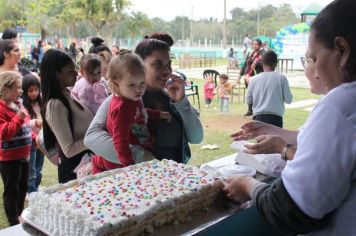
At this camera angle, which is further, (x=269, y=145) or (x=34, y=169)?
(x=34, y=169)

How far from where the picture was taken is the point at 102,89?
139 inches

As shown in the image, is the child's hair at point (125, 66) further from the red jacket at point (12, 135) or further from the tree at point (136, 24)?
the tree at point (136, 24)

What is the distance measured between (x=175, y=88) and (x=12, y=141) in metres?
1.69

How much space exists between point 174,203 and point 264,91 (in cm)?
393

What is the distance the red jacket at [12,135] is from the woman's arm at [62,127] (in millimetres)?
739

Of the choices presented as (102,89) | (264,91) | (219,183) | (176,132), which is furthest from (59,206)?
(264,91)

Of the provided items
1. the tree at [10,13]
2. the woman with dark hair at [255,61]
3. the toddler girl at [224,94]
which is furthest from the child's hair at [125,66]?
the tree at [10,13]

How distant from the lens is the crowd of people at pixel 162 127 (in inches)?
37.0

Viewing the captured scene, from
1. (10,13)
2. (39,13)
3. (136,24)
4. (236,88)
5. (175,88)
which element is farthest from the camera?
(136,24)

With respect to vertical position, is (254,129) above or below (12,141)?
above

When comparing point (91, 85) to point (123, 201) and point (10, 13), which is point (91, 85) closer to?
point (123, 201)

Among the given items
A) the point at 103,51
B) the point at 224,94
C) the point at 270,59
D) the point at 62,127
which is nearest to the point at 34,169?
the point at 103,51

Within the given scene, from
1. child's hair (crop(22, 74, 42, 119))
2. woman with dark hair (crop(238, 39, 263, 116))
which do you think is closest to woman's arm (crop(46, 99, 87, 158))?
child's hair (crop(22, 74, 42, 119))

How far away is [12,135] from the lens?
301 centimetres
